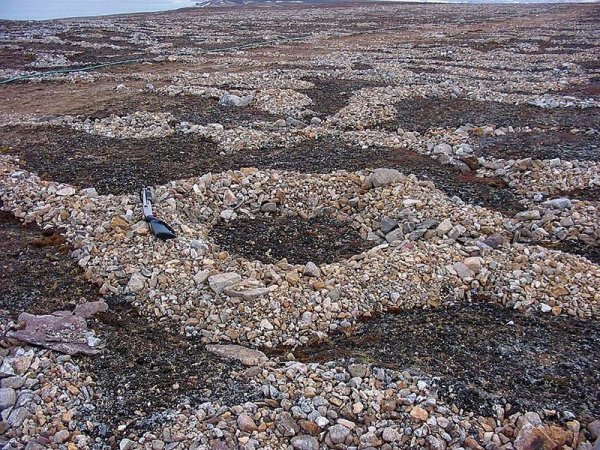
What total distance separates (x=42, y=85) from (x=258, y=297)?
48.1 ft

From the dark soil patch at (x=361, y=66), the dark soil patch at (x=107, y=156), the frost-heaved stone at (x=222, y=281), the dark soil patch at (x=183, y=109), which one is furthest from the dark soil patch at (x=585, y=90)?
the frost-heaved stone at (x=222, y=281)

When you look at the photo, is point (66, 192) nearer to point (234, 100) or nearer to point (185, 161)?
point (185, 161)

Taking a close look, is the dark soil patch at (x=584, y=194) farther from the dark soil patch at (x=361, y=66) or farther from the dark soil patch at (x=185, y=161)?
the dark soil patch at (x=361, y=66)

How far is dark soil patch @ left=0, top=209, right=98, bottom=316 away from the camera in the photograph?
5.36 metres

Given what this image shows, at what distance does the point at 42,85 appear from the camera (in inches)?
650

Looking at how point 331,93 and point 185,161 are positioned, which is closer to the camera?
point 185,161

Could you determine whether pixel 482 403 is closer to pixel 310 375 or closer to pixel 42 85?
pixel 310 375

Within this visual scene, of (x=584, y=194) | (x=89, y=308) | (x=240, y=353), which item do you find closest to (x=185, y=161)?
(x=89, y=308)

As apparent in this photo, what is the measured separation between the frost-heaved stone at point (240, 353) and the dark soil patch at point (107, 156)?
13.0 ft

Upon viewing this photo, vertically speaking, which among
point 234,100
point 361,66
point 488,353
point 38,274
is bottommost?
point 488,353

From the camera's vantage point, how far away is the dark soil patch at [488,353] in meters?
4.09

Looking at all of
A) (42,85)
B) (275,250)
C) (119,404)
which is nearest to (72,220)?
(275,250)

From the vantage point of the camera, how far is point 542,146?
9.71 metres

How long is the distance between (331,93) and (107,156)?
6.88 m
